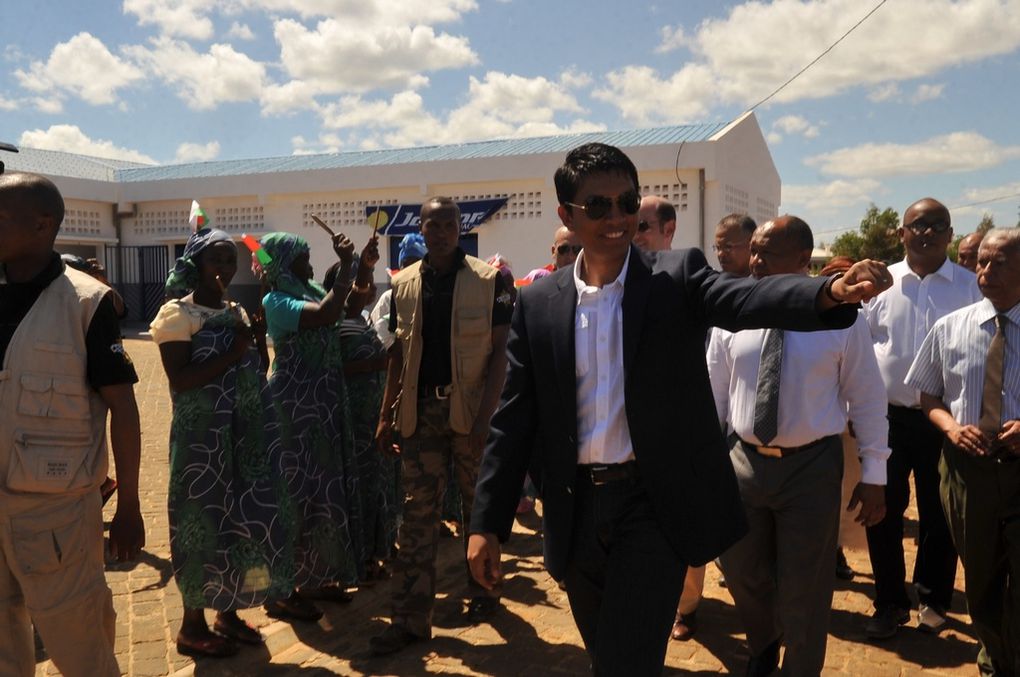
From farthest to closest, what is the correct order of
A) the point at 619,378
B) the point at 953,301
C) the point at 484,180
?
the point at 484,180 < the point at 953,301 < the point at 619,378

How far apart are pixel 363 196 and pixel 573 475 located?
811 inches

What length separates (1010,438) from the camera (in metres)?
3.91

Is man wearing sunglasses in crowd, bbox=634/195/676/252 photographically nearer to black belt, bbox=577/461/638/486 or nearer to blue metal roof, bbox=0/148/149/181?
black belt, bbox=577/461/638/486

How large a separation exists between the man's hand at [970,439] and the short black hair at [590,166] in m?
2.27

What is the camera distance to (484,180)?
20766 millimetres

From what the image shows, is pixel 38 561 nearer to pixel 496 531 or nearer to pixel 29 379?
pixel 29 379

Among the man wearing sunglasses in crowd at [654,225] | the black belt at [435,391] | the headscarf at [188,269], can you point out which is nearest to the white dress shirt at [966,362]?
the man wearing sunglasses in crowd at [654,225]

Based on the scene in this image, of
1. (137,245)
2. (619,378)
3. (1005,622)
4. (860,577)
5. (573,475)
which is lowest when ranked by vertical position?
(860,577)

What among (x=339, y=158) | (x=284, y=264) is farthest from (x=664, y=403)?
(x=339, y=158)

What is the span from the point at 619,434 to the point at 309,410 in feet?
9.32

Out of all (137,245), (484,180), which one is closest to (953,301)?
(484,180)

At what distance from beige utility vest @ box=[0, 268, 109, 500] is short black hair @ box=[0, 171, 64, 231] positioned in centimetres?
26

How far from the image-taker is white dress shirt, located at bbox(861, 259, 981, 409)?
534 cm

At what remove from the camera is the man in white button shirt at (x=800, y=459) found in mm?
3777
